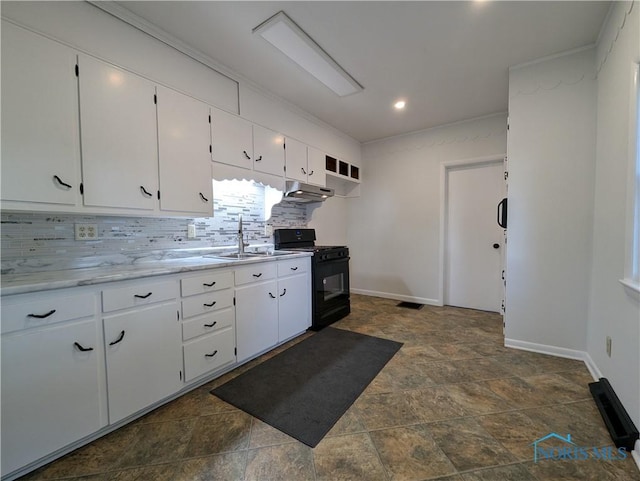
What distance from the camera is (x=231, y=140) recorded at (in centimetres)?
235

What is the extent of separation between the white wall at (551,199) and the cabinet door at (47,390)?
3190 mm

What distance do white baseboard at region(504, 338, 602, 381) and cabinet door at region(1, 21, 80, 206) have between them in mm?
3595

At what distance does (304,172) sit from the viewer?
3197 mm

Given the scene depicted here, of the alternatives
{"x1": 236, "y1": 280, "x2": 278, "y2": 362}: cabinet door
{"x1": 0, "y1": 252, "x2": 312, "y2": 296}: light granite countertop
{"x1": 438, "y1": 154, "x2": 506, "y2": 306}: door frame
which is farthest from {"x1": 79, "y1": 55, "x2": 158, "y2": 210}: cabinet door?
{"x1": 438, "y1": 154, "x2": 506, "y2": 306}: door frame

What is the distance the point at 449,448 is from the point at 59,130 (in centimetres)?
271

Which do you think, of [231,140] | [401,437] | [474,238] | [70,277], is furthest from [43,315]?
[474,238]

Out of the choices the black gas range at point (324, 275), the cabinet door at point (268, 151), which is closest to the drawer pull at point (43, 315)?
the cabinet door at point (268, 151)

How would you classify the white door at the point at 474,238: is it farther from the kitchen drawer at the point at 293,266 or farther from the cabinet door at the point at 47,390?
the cabinet door at the point at 47,390

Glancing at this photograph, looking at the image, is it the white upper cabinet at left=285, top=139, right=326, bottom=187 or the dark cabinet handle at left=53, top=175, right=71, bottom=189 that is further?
the white upper cabinet at left=285, top=139, right=326, bottom=187

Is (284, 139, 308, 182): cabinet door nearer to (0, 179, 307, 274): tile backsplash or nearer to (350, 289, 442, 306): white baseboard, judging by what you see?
(0, 179, 307, 274): tile backsplash

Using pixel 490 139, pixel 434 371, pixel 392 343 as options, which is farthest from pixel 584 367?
pixel 490 139

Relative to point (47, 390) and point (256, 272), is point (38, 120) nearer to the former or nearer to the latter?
point (47, 390)

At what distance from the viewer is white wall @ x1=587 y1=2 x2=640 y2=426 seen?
1.43 metres

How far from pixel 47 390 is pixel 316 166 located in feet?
9.88
